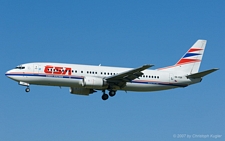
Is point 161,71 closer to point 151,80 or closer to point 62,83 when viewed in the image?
point 151,80

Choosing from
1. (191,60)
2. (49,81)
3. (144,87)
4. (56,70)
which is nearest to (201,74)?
(191,60)

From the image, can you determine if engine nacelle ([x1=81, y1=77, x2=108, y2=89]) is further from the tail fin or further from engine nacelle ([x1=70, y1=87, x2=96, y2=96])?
the tail fin

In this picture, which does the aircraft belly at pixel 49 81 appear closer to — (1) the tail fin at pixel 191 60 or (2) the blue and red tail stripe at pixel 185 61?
(1) the tail fin at pixel 191 60

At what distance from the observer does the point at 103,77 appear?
60.9m

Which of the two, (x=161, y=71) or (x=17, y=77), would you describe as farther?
(x=161, y=71)

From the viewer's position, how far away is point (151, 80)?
2486 inches

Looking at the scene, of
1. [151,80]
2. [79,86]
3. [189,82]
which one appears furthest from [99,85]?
[189,82]

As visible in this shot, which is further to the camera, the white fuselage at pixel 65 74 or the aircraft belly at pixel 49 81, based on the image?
the white fuselage at pixel 65 74

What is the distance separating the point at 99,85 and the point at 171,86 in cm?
1035

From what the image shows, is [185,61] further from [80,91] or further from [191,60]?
[80,91]

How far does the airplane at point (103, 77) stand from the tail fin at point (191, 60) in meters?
0.14

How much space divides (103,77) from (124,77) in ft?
8.92

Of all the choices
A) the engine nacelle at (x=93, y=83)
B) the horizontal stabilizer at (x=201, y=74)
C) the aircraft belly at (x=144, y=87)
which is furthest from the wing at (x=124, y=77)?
the horizontal stabilizer at (x=201, y=74)

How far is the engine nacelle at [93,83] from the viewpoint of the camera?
5903 centimetres
